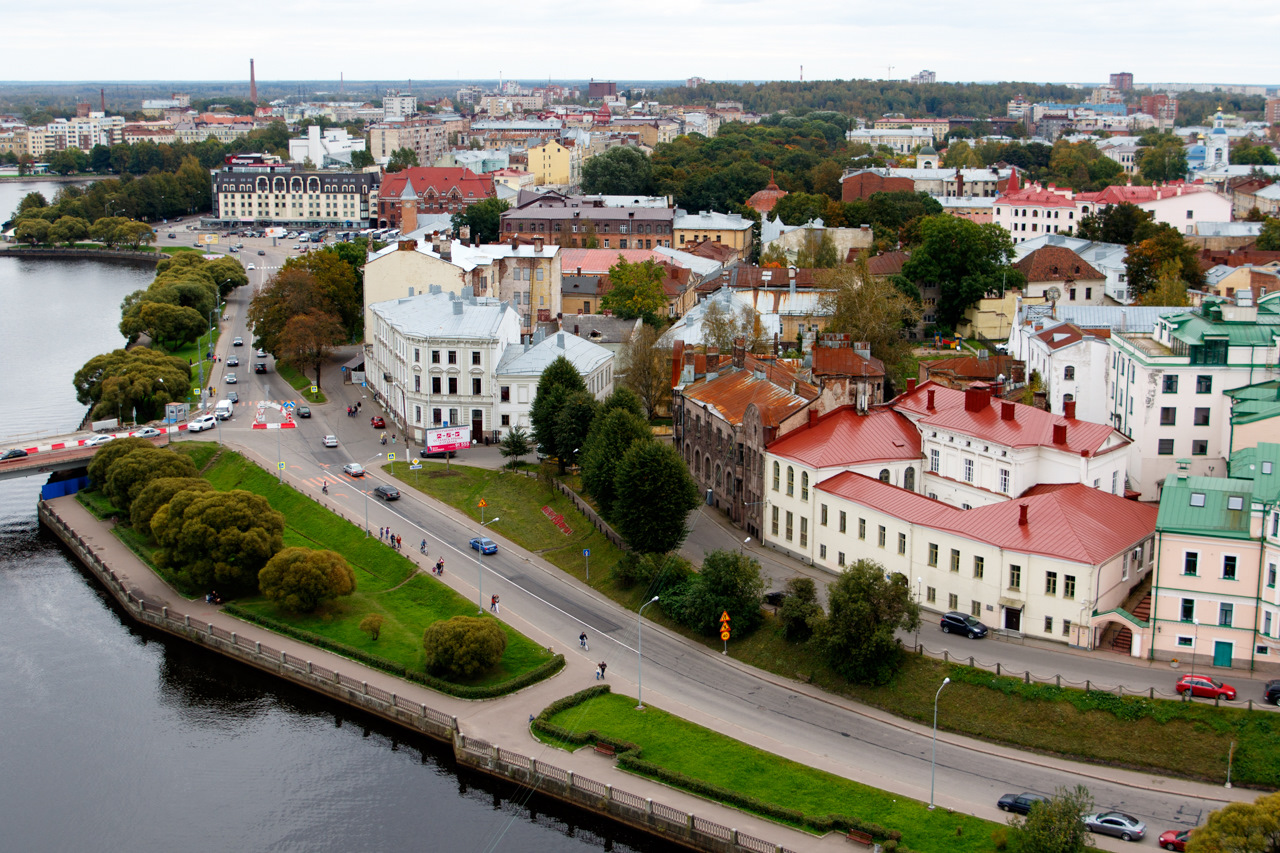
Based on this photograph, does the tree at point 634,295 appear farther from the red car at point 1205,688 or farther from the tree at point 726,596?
the red car at point 1205,688

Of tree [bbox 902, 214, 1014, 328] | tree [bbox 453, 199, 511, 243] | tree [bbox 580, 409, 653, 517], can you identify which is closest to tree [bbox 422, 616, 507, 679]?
tree [bbox 580, 409, 653, 517]

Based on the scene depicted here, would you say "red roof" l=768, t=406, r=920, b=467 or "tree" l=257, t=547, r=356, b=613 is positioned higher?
"red roof" l=768, t=406, r=920, b=467

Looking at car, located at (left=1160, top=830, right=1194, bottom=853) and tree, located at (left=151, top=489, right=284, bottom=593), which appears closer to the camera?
car, located at (left=1160, top=830, right=1194, bottom=853)

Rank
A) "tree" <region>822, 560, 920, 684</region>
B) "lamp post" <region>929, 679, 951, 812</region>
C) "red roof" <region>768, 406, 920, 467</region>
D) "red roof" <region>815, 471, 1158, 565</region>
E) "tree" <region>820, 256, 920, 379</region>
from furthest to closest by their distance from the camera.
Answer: "tree" <region>820, 256, 920, 379</region> < "red roof" <region>768, 406, 920, 467</region> < "red roof" <region>815, 471, 1158, 565</region> < "tree" <region>822, 560, 920, 684</region> < "lamp post" <region>929, 679, 951, 812</region>

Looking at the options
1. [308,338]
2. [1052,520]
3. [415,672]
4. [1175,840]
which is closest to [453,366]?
[308,338]

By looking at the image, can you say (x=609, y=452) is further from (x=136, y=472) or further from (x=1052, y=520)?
(x=136, y=472)

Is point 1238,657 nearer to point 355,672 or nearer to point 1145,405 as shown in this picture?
point 1145,405

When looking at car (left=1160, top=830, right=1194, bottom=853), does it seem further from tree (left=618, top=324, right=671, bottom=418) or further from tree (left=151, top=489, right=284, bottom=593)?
tree (left=618, top=324, right=671, bottom=418)
